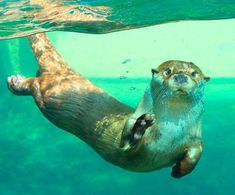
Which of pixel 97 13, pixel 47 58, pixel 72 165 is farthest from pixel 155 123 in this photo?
pixel 72 165

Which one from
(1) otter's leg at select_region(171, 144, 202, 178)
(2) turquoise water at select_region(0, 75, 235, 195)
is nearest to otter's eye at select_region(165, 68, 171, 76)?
(1) otter's leg at select_region(171, 144, 202, 178)

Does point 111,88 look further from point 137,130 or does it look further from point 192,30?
point 137,130

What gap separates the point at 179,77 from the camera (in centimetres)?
587

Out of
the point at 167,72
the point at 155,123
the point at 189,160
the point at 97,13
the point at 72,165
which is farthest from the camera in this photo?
the point at 72,165

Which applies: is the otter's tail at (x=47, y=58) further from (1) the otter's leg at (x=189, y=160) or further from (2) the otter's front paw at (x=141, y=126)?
(1) the otter's leg at (x=189, y=160)

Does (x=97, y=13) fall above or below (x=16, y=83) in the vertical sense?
above

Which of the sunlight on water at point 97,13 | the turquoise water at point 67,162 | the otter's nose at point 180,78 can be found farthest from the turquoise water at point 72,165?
the otter's nose at point 180,78

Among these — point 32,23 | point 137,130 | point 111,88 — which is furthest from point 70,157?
point 137,130

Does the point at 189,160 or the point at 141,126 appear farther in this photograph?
the point at 189,160

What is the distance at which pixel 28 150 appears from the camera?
2300 centimetres

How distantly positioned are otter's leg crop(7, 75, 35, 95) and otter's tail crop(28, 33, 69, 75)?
392 mm

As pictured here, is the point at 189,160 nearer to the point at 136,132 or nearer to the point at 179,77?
the point at 136,132

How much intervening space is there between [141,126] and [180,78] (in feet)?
2.80

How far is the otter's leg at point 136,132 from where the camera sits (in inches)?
228
